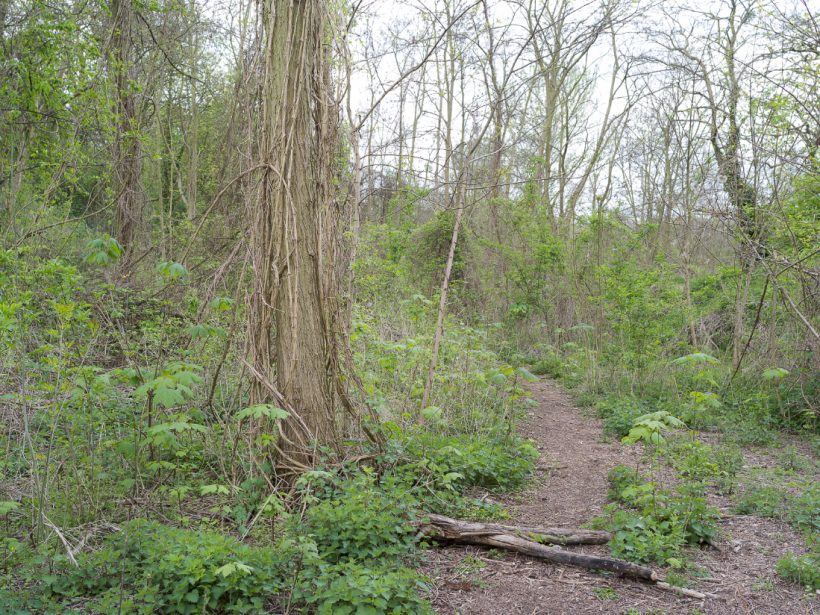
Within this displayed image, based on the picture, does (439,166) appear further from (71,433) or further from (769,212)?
(769,212)

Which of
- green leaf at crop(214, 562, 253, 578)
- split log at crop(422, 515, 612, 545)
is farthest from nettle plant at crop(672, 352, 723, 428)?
green leaf at crop(214, 562, 253, 578)

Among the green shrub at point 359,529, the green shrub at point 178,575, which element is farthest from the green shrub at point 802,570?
the green shrub at point 178,575

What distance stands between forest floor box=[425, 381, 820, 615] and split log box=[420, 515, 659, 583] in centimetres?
4

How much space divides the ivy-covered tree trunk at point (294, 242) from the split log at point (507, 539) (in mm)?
943

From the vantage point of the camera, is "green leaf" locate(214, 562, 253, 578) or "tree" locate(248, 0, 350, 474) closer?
"green leaf" locate(214, 562, 253, 578)

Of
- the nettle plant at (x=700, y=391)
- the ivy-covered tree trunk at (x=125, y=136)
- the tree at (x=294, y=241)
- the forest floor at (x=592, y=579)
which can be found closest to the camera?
the forest floor at (x=592, y=579)

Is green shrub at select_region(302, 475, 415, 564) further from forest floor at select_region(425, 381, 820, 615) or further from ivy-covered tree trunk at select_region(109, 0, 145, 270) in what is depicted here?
ivy-covered tree trunk at select_region(109, 0, 145, 270)

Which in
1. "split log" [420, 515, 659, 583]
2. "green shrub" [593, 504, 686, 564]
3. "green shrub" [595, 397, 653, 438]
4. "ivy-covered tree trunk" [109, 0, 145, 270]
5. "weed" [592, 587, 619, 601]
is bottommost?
"weed" [592, 587, 619, 601]

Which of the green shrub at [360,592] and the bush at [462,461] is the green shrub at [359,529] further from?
the bush at [462,461]

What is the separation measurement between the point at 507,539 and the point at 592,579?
53 cm

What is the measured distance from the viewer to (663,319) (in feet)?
27.4

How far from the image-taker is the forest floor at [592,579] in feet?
10.0

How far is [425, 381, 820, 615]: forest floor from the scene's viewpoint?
3.06 m

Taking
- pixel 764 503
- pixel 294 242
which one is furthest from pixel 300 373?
pixel 764 503
